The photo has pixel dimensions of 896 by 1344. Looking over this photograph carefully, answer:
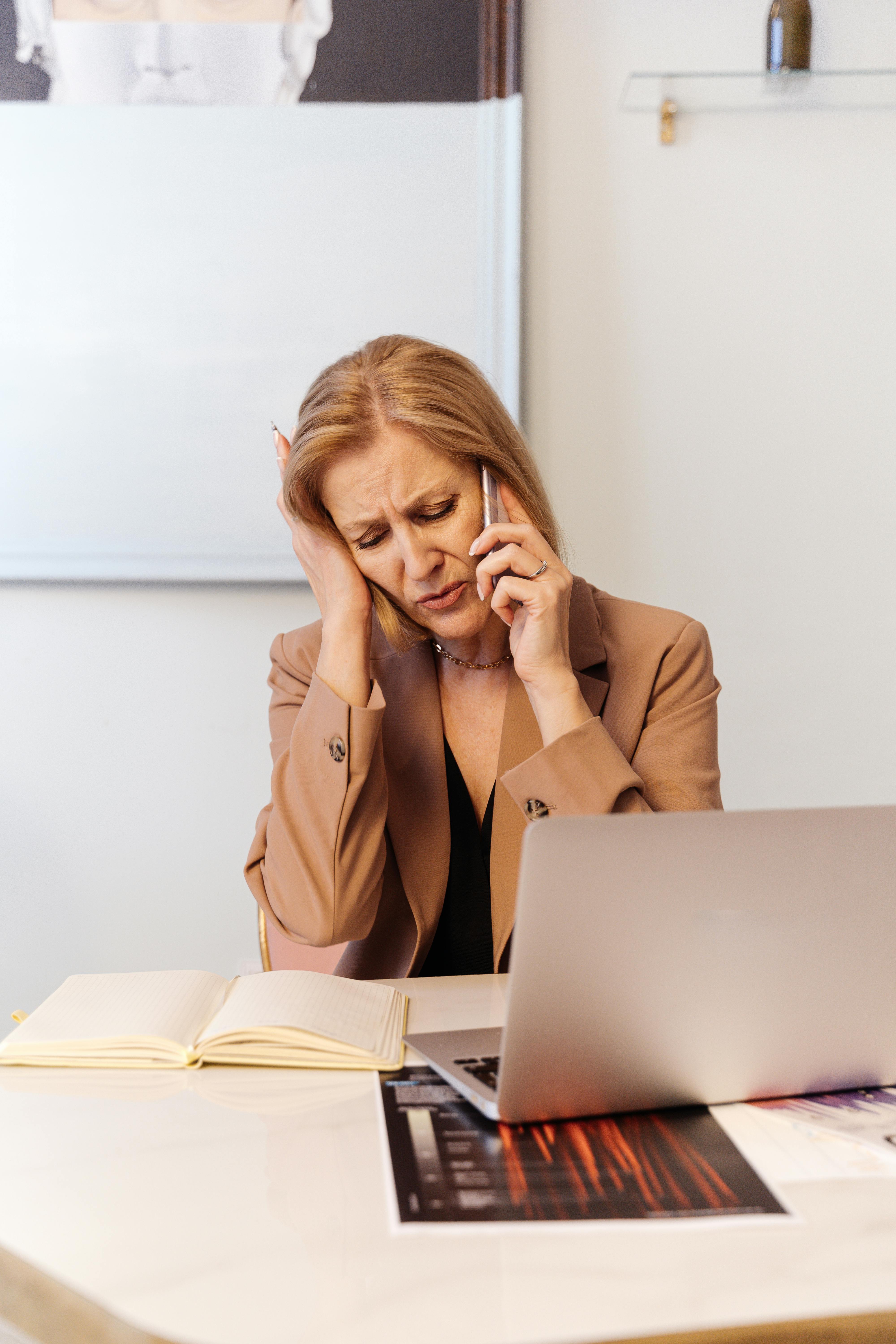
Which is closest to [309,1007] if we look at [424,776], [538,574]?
[424,776]

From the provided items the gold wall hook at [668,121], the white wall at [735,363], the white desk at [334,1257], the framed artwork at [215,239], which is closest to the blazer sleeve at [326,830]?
the white desk at [334,1257]

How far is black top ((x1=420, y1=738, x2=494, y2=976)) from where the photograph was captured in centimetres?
142

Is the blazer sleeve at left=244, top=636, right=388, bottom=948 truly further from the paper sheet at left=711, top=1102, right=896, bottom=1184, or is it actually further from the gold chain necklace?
the paper sheet at left=711, top=1102, right=896, bottom=1184

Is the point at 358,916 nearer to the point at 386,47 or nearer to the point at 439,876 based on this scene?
the point at 439,876

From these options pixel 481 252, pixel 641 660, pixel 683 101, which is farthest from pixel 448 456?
pixel 683 101

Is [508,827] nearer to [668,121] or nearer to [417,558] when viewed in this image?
[417,558]

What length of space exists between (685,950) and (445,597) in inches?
32.9

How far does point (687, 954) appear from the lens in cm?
69

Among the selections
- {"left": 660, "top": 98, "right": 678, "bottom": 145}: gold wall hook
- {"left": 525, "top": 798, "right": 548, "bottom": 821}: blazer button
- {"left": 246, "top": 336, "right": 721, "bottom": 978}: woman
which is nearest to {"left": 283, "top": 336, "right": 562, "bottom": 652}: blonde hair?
{"left": 246, "top": 336, "right": 721, "bottom": 978}: woman

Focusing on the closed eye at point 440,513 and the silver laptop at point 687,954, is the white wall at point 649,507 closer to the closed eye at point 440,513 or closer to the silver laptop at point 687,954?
the closed eye at point 440,513

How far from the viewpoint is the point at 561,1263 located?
56cm

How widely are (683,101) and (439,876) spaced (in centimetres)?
162

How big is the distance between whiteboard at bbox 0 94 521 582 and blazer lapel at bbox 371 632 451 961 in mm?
686

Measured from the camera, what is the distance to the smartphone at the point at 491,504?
1435mm
